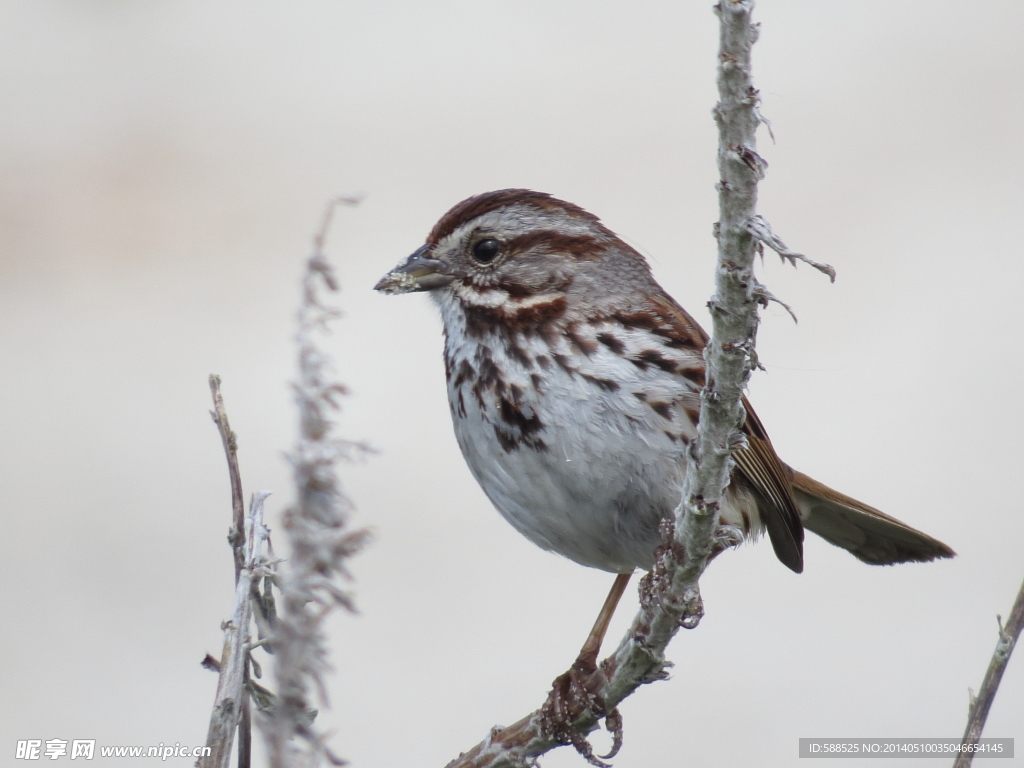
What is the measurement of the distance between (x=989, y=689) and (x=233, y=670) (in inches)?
62.2

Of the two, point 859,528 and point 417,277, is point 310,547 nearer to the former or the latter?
point 417,277

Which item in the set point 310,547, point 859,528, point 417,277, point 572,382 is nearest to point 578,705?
point 572,382

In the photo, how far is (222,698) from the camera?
167 centimetres

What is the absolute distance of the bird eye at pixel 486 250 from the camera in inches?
146

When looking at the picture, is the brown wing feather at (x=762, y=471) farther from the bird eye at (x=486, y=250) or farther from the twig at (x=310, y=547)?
the twig at (x=310, y=547)

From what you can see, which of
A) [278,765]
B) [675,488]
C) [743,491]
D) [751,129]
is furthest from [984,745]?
[278,765]

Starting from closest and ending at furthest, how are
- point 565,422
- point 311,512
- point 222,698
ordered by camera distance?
point 311,512 → point 222,698 → point 565,422

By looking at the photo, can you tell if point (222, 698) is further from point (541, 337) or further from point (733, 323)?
point (541, 337)

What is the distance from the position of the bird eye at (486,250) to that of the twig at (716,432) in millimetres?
1356

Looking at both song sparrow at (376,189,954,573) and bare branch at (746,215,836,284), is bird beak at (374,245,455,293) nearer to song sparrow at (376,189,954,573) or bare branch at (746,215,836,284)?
song sparrow at (376,189,954,573)

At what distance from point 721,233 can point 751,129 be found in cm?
21

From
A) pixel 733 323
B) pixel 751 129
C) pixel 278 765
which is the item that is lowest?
pixel 278 765

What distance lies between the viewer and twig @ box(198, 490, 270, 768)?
1.65 meters

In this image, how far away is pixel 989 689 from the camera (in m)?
2.41
